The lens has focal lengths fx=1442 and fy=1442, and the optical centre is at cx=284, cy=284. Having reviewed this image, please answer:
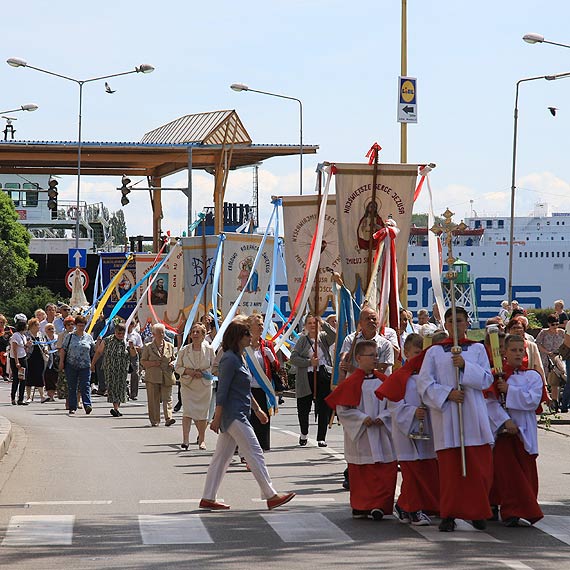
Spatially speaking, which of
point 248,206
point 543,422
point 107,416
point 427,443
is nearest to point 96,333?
point 107,416

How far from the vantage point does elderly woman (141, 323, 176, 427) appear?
21953 millimetres

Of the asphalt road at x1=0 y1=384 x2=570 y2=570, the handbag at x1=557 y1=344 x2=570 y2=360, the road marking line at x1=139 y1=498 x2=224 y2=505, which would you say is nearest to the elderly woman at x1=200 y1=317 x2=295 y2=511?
the asphalt road at x1=0 y1=384 x2=570 y2=570

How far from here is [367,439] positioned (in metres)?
12.0

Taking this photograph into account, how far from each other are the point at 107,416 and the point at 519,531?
14830 millimetres

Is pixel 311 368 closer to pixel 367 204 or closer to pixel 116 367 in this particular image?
pixel 367 204

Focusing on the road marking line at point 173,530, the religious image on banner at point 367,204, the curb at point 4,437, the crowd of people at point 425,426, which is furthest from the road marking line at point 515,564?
the curb at point 4,437

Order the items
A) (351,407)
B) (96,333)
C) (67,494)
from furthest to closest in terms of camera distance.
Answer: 1. (96,333)
2. (67,494)
3. (351,407)

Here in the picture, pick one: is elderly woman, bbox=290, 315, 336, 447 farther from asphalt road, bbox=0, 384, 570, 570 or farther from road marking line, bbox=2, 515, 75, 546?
road marking line, bbox=2, 515, 75, 546

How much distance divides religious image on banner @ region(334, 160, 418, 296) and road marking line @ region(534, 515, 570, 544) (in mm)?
6247

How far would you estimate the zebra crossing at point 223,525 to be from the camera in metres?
10.5

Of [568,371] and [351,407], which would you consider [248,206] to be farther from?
[351,407]

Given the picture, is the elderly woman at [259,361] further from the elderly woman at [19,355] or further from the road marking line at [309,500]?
the elderly woman at [19,355]

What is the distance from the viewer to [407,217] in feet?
58.4

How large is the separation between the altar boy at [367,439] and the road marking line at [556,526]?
4.05ft
